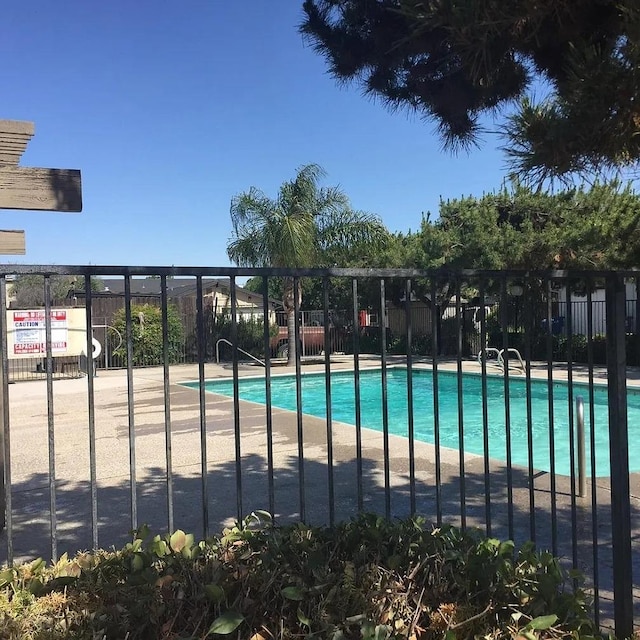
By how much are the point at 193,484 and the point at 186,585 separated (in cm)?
378

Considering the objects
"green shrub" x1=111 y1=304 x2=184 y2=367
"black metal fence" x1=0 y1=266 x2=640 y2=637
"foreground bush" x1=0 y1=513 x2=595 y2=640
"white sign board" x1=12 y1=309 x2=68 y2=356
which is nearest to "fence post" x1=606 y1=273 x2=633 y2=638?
"black metal fence" x1=0 y1=266 x2=640 y2=637

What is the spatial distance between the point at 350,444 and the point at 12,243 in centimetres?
525

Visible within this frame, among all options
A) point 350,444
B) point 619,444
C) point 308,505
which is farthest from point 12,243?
point 350,444

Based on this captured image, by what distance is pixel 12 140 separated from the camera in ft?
9.39

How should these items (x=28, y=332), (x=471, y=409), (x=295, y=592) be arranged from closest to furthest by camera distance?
(x=295, y=592)
(x=471, y=409)
(x=28, y=332)

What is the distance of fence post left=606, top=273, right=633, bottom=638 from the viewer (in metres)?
2.88

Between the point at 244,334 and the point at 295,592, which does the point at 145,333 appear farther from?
the point at 295,592

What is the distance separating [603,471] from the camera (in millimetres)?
7227

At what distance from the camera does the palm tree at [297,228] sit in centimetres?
1970

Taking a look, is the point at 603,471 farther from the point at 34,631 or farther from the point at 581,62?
the point at 34,631

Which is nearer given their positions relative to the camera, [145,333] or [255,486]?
[255,486]

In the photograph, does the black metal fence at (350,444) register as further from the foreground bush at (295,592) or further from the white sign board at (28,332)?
the foreground bush at (295,592)

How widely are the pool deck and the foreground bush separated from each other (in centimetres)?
39

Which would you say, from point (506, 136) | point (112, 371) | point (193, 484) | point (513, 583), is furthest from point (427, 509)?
point (112, 371)
